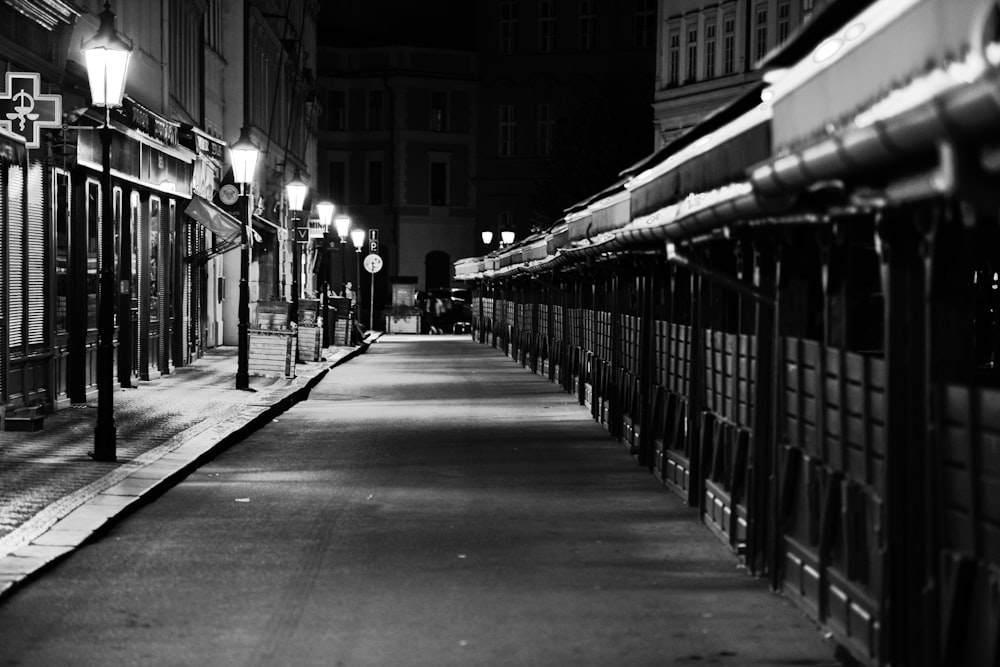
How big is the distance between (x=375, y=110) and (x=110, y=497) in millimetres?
79982

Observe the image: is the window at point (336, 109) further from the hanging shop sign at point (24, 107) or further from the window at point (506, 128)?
the hanging shop sign at point (24, 107)

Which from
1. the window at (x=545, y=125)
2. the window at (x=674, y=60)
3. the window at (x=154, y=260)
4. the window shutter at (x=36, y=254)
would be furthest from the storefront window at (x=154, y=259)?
the window at (x=545, y=125)

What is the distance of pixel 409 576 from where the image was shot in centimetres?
1048

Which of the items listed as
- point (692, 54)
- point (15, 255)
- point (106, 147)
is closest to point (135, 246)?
point (15, 255)

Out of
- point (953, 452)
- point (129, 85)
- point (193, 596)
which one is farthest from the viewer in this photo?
point (129, 85)

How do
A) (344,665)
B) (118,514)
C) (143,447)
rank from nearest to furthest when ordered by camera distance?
(344,665), (118,514), (143,447)

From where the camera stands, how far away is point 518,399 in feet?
90.6

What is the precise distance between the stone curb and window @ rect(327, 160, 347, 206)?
7110cm

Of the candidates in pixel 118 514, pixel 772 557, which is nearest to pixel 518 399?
pixel 118 514

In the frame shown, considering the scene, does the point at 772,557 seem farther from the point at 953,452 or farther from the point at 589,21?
the point at 589,21

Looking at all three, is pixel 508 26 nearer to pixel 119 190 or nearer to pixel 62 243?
pixel 119 190

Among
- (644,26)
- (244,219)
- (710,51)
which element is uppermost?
(644,26)

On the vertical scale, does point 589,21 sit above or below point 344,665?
above

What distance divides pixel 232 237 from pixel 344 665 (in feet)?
96.0
